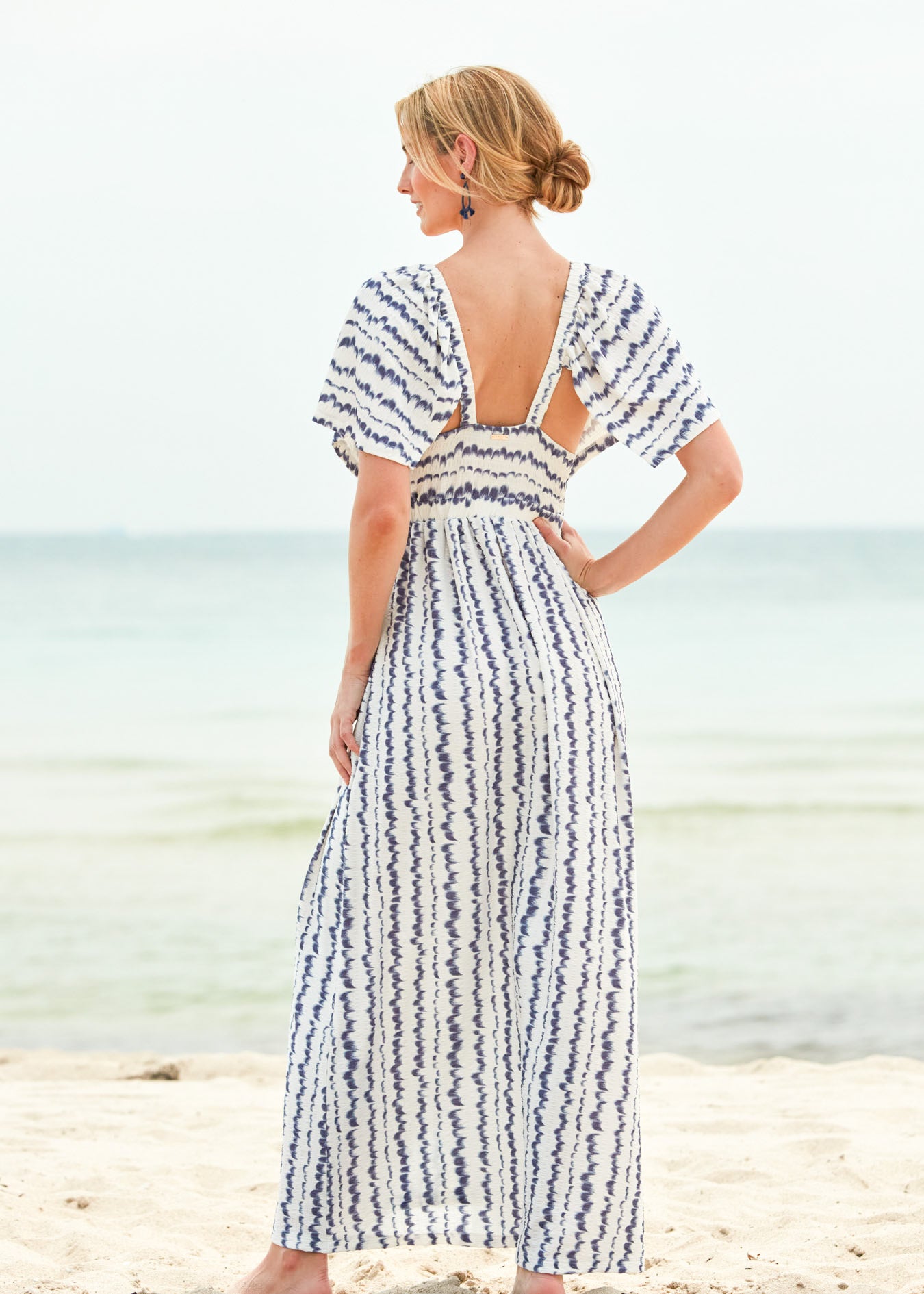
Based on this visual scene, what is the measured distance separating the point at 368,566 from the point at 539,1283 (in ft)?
3.69

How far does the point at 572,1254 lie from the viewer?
1999 millimetres

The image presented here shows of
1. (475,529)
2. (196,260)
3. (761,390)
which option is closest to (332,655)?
(196,260)

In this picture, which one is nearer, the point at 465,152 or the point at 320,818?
the point at 465,152

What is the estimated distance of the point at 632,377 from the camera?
212 cm

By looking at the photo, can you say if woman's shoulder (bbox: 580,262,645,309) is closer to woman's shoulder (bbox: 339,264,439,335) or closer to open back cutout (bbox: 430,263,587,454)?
open back cutout (bbox: 430,263,587,454)

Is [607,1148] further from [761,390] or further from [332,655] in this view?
[761,390]

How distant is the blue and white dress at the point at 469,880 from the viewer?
2.00m

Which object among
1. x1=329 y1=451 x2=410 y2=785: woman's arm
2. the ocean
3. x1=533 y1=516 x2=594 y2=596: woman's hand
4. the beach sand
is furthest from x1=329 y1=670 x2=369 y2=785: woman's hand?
the ocean

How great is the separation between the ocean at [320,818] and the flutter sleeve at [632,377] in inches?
128

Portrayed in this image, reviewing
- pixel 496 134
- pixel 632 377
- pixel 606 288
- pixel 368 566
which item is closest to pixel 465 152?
pixel 496 134

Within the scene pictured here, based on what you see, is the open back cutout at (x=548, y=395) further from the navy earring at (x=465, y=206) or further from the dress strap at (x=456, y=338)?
the navy earring at (x=465, y=206)

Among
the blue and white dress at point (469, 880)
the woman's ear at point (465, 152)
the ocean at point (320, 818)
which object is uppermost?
the woman's ear at point (465, 152)

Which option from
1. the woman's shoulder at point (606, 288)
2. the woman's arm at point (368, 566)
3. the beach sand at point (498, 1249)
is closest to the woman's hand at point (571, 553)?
the woman's arm at point (368, 566)

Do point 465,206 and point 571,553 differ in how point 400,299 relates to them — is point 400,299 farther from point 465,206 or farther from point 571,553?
point 571,553
